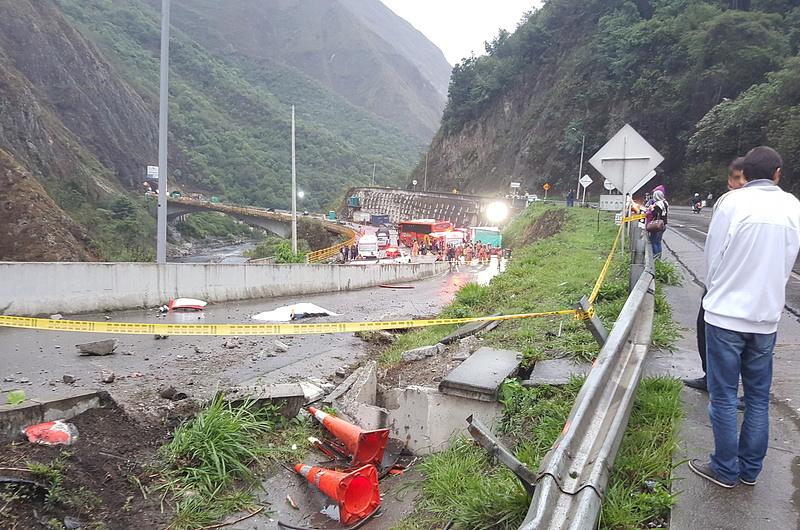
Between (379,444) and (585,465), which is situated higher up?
(585,465)

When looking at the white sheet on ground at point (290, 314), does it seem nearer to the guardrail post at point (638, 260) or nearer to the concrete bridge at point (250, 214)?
the guardrail post at point (638, 260)

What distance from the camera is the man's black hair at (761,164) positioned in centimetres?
318

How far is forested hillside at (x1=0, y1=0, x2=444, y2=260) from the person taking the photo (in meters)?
52.1

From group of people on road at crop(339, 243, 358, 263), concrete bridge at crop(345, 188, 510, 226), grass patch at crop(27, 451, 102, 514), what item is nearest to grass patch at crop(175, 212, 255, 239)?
concrete bridge at crop(345, 188, 510, 226)

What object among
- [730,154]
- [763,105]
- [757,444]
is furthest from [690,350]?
[730,154]

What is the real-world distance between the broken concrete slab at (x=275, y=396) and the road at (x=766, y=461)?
11.7 ft

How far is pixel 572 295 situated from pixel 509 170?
67901 millimetres

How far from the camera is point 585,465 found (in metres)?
2.59

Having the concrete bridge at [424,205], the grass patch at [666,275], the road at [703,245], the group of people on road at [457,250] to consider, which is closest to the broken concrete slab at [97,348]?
the grass patch at [666,275]

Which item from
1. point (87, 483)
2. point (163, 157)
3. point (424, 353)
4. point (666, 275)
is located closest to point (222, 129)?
point (163, 157)

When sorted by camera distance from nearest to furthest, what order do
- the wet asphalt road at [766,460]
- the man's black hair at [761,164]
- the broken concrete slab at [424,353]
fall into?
1. the wet asphalt road at [766,460]
2. the man's black hair at [761,164]
3. the broken concrete slab at [424,353]

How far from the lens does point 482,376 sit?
5.14 meters

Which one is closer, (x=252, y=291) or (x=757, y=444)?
(x=757, y=444)

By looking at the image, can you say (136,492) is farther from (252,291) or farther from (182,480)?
(252,291)
